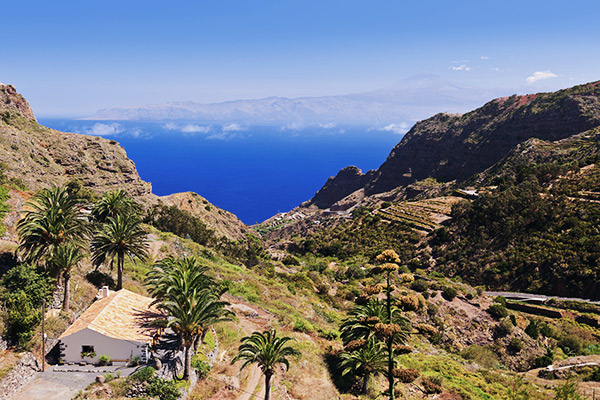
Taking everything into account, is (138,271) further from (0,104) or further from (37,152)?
(0,104)

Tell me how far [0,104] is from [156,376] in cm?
10861

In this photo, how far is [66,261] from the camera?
28.4 meters

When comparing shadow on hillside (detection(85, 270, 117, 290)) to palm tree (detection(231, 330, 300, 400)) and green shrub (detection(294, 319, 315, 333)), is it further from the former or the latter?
palm tree (detection(231, 330, 300, 400))

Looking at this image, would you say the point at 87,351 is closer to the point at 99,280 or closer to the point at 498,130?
the point at 99,280

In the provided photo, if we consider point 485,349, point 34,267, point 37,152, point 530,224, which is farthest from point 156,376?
point 37,152

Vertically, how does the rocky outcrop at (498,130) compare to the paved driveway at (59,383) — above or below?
above

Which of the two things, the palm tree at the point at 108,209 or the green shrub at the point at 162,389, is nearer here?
the green shrub at the point at 162,389

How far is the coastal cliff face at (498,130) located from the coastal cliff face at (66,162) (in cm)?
11562

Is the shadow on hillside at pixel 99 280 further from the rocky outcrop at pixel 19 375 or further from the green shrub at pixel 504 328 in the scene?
the green shrub at pixel 504 328

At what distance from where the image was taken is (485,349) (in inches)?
1735

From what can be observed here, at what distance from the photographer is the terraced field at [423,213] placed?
8912 cm

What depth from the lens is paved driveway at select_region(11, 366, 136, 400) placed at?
72.7 ft

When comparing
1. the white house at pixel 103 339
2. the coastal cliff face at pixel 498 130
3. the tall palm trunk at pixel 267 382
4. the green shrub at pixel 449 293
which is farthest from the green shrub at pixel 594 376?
the coastal cliff face at pixel 498 130

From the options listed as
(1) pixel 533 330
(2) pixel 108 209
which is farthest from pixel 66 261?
(1) pixel 533 330
